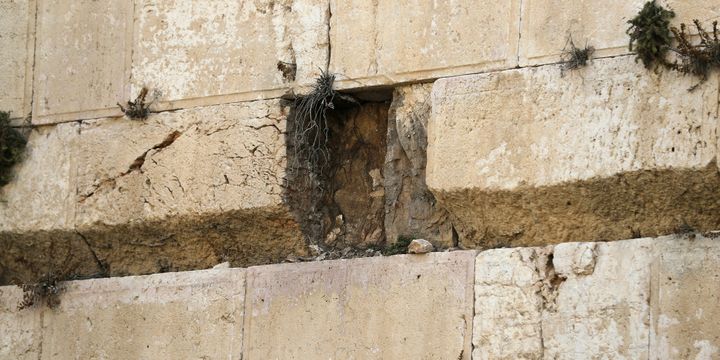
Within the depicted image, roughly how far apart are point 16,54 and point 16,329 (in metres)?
1.50

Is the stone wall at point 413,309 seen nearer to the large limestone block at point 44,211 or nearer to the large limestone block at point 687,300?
the large limestone block at point 687,300

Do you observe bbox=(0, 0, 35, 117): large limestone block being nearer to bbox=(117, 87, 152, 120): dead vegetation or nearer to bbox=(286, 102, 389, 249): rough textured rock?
bbox=(117, 87, 152, 120): dead vegetation

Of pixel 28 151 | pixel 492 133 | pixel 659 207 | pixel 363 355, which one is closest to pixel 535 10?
pixel 492 133

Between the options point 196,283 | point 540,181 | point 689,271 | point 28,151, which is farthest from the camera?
point 28,151

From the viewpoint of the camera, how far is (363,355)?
7.38 m

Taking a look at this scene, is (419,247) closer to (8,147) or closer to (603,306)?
(603,306)

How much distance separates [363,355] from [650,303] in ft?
4.58

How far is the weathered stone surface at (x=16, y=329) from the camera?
844 cm

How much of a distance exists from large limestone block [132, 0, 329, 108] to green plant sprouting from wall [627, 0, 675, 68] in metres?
1.68

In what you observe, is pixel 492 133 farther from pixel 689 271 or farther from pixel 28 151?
pixel 28 151

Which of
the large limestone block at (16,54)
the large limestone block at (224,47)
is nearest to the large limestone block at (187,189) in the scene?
the large limestone block at (224,47)

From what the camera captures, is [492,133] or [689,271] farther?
[492,133]

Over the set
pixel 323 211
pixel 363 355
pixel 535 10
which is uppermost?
pixel 535 10

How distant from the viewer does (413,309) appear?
7.30 meters
